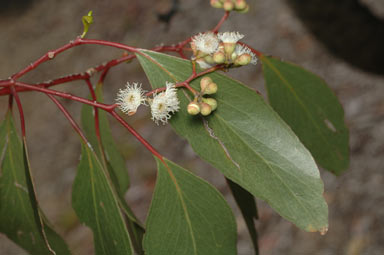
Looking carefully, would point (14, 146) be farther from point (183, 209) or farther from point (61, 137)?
point (61, 137)

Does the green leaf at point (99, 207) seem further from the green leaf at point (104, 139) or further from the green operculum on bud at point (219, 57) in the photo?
the green operculum on bud at point (219, 57)

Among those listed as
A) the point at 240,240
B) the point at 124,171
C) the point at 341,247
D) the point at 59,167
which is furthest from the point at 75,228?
the point at 124,171

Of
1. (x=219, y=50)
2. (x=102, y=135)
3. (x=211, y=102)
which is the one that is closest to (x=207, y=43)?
(x=219, y=50)

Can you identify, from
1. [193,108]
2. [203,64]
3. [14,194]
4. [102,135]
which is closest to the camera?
[193,108]

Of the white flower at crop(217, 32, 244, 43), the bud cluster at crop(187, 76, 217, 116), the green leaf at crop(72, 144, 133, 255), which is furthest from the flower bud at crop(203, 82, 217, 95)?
the green leaf at crop(72, 144, 133, 255)

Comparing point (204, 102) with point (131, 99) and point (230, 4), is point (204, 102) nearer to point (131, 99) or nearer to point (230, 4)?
point (131, 99)

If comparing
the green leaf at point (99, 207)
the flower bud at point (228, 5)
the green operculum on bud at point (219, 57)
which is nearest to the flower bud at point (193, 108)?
the green operculum on bud at point (219, 57)

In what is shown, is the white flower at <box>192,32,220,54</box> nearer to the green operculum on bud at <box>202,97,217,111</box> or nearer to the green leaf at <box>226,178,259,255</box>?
the green operculum on bud at <box>202,97,217,111</box>
